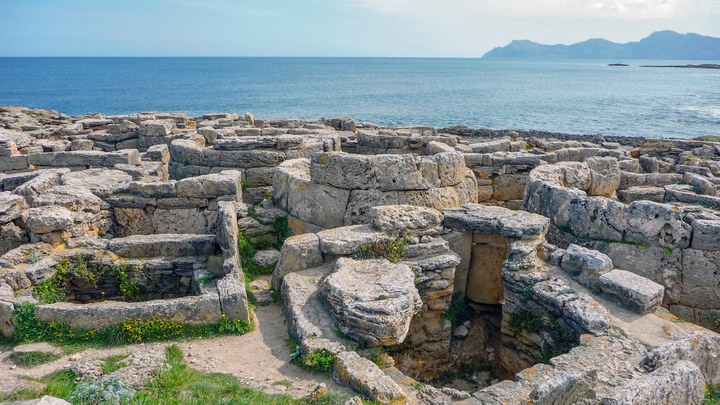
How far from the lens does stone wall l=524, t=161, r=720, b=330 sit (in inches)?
336

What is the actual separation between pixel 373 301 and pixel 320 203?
3634 mm

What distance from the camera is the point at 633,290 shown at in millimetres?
7496

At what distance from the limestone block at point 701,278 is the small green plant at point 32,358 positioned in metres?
9.91

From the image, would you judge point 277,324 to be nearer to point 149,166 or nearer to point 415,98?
point 149,166

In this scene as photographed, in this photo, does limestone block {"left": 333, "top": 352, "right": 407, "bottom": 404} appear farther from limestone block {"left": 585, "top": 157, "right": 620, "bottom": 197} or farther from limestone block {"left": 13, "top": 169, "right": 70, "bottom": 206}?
limestone block {"left": 585, "top": 157, "right": 620, "bottom": 197}

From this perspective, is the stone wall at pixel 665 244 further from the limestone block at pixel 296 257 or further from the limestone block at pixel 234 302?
the limestone block at pixel 234 302

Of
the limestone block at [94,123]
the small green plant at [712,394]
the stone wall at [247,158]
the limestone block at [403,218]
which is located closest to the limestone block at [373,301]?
the limestone block at [403,218]

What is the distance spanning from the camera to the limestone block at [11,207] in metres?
9.45

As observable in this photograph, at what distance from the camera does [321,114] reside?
201ft

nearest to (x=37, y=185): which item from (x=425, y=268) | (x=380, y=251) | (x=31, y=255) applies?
(x=31, y=255)

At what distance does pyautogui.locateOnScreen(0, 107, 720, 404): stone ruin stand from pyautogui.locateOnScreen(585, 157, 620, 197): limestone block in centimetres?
5

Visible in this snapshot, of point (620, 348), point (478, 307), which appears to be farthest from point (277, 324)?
point (620, 348)

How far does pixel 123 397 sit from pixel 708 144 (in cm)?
2790

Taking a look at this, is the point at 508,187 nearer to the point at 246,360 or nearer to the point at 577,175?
the point at 577,175
